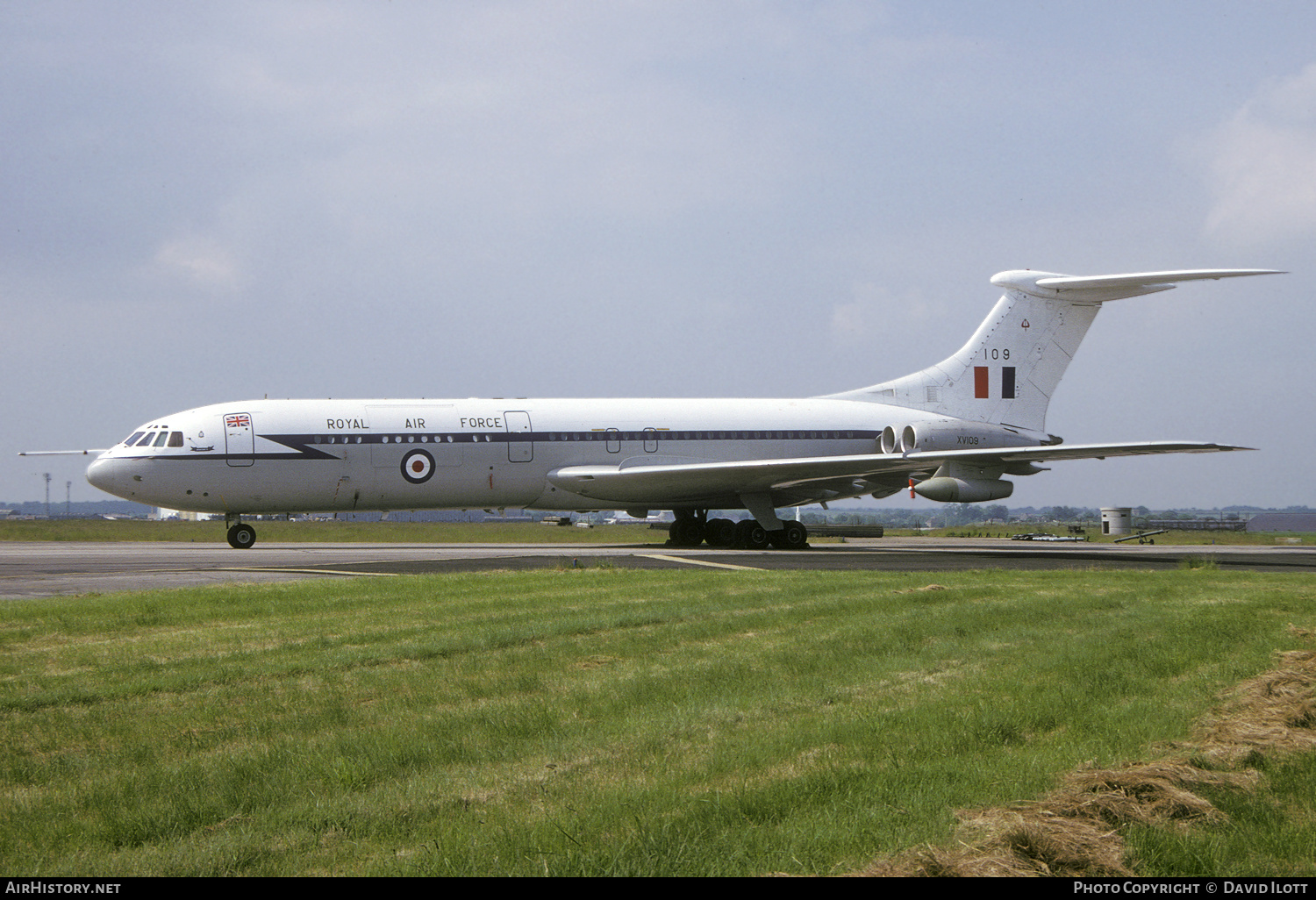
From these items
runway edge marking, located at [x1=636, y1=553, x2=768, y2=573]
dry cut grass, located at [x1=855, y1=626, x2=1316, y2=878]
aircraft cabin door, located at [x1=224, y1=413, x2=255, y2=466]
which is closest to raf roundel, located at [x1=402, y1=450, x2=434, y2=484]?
aircraft cabin door, located at [x1=224, y1=413, x2=255, y2=466]

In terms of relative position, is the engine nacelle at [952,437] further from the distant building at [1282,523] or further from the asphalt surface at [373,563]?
the distant building at [1282,523]

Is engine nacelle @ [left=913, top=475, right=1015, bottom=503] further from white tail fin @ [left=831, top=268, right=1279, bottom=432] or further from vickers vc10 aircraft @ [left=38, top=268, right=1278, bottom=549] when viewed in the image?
white tail fin @ [left=831, top=268, right=1279, bottom=432]

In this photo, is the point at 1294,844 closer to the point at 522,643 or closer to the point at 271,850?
the point at 271,850

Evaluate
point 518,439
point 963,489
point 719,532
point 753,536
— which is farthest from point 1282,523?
point 518,439

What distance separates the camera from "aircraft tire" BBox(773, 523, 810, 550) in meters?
27.9

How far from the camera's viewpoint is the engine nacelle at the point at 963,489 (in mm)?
26156

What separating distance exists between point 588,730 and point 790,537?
73.6 feet

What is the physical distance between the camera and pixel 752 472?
26.8 meters

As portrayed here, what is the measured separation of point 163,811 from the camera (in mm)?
4707

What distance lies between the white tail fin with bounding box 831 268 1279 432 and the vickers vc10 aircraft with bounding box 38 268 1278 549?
4 centimetres

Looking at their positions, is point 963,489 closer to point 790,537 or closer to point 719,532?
point 790,537

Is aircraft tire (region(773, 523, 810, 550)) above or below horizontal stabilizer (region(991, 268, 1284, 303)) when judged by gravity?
below

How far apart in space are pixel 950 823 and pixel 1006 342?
2788 cm
